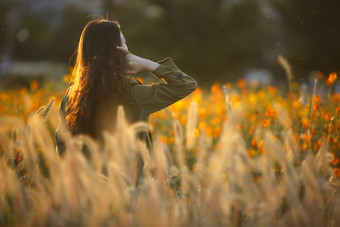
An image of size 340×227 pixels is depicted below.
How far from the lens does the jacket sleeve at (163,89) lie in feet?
6.60

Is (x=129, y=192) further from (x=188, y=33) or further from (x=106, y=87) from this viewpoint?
(x=188, y=33)

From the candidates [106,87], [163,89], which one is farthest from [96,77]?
[163,89]

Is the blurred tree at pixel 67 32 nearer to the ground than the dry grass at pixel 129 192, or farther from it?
farther from it

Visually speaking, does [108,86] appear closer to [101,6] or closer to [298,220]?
[298,220]

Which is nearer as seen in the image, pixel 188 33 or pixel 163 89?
pixel 163 89

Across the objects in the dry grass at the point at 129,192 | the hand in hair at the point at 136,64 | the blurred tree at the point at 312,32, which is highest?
the blurred tree at the point at 312,32

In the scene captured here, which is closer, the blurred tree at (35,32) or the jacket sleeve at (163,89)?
the jacket sleeve at (163,89)

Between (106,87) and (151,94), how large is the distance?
0.27 meters

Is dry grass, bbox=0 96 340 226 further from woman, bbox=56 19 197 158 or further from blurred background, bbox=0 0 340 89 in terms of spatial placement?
blurred background, bbox=0 0 340 89

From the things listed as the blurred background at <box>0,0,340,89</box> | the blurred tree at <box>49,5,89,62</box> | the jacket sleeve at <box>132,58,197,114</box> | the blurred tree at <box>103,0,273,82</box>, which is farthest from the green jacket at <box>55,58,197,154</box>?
the blurred tree at <box>49,5,89,62</box>

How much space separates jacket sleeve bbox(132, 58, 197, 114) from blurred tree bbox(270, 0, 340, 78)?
1235 centimetres

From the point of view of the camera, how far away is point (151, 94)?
2025 millimetres

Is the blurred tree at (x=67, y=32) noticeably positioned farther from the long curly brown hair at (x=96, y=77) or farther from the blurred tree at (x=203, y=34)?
the long curly brown hair at (x=96, y=77)

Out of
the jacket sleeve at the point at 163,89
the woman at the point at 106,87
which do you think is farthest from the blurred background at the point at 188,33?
the woman at the point at 106,87
